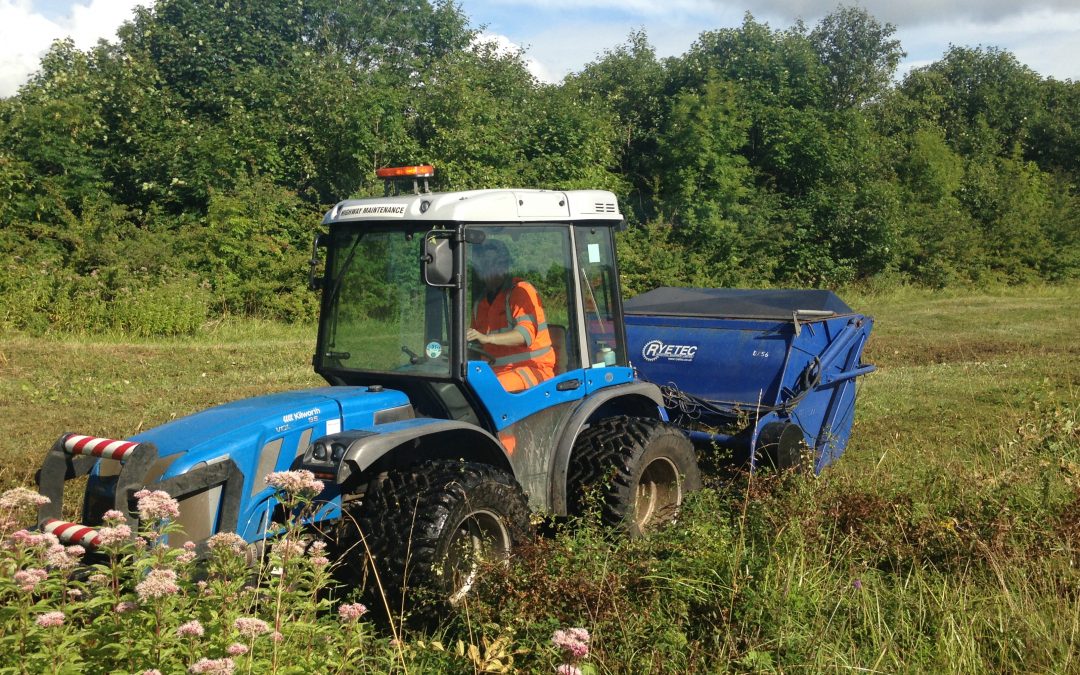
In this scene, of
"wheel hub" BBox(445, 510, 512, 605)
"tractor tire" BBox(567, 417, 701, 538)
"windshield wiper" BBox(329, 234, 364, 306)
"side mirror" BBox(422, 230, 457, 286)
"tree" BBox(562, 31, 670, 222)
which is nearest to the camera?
"wheel hub" BBox(445, 510, 512, 605)

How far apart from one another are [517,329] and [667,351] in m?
2.79

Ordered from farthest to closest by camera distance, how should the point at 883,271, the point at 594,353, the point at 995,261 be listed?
the point at 995,261 < the point at 883,271 < the point at 594,353

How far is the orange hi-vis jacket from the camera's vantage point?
4.86m

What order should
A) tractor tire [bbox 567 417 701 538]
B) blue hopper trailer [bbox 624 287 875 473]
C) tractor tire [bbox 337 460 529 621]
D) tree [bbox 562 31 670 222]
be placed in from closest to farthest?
1. tractor tire [bbox 337 460 529 621]
2. tractor tire [bbox 567 417 701 538]
3. blue hopper trailer [bbox 624 287 875 473]
4. tree [bbox 562 31 670 222]

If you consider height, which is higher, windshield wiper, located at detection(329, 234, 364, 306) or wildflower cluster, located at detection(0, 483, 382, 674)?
windshield wiper, located at detection(329, 234, 364, 306)

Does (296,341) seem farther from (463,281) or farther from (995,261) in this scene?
(995,261)

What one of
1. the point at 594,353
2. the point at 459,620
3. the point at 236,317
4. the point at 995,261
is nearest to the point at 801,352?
the point at 594,353

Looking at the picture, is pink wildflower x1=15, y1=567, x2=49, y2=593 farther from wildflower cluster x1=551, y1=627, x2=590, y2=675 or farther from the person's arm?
the person's arm

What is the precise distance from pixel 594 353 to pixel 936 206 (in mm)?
22744

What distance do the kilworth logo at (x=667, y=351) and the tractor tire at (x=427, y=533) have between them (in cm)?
322

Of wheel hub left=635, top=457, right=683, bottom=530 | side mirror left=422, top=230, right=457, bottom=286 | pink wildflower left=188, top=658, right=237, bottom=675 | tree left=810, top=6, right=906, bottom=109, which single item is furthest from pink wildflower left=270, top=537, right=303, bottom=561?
tree left=810, top=6, right=906, bottom=109

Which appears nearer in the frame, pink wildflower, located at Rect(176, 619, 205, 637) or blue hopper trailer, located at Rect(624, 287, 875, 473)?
pink wildflower, located at Rect(176, 619, 205, 637)

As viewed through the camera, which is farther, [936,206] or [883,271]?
[936,206]

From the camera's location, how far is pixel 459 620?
4047mm
